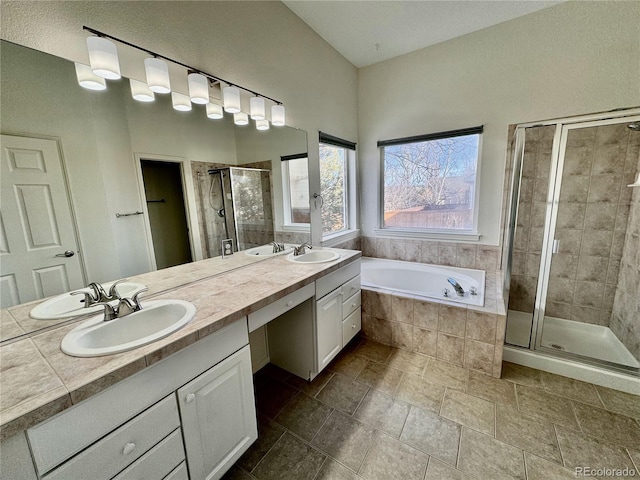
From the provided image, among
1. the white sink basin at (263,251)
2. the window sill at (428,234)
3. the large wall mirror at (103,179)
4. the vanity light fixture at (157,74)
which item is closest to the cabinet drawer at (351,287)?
the white sink basin at (263,251)

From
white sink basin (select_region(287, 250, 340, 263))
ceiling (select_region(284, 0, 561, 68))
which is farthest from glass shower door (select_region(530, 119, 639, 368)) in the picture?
white sink basin (select_region(287, 250, 340, 263))

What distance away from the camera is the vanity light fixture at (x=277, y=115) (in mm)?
1976

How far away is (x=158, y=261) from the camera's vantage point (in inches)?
53.1

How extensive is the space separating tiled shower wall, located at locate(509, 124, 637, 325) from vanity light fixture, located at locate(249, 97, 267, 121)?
94.9 inches

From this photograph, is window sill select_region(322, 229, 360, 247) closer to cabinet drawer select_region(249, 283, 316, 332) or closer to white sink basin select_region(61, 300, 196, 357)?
cabinet drawer select_region(249, 283, 316, 332)

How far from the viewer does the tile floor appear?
1270mm

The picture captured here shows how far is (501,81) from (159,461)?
3.49 m

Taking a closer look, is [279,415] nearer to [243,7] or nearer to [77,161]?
[77,161]

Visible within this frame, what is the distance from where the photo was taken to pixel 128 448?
78 cm

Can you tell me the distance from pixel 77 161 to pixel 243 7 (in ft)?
4.84

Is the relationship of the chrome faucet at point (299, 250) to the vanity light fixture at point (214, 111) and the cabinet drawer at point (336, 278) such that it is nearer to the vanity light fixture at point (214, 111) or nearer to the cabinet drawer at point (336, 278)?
the cabinet drawer at point (336, 278)

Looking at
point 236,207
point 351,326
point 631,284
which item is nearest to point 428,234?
point 351,326

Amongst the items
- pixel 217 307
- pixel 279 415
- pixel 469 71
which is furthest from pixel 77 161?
pixel 469 71

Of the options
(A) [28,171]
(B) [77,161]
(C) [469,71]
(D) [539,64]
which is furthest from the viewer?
(C) [469,71]
